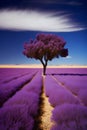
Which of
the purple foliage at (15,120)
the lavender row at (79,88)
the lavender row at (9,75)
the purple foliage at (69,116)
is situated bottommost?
the lavender row at (9,75)

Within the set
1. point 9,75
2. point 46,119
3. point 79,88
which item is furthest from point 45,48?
point 46,119

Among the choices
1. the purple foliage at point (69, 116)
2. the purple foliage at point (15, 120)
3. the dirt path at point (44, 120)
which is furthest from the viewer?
the dirt path at point (44, 120)

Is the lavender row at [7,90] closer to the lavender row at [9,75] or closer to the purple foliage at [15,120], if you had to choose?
the purple foliage at [15,120]

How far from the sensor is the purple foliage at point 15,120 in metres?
3.74

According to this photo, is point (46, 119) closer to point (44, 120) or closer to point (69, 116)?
point (44, 120)

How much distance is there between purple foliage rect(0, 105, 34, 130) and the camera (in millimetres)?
3738

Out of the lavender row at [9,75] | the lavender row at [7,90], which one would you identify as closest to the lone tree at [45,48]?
the lavender row at [9,75]

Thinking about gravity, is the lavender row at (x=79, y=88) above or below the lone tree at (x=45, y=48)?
below

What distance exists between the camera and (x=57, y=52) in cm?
2850

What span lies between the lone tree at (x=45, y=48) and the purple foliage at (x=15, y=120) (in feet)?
76.3

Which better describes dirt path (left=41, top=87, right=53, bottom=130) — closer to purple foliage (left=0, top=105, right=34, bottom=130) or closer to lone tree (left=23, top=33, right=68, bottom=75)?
purple foliage (left=0, top=105, right=34, bottom=130)

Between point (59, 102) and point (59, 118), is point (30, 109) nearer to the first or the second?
point (59, 118)

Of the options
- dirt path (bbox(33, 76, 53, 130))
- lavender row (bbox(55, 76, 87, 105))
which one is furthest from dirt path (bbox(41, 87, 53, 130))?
lavender row (bbox(55, 76, 87, 105))

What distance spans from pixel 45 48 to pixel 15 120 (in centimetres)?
2395
